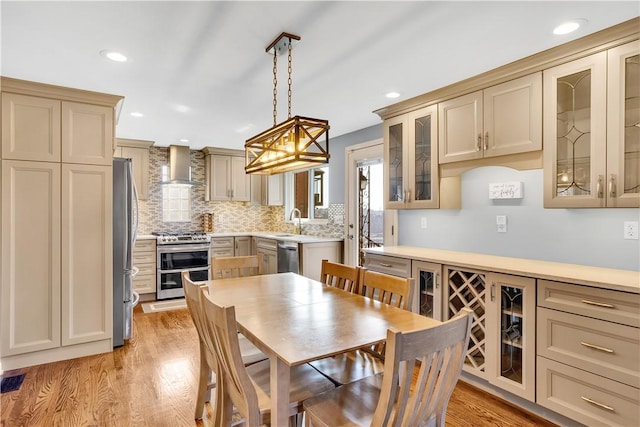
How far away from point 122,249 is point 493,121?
346cm

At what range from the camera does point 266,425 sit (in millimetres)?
1497

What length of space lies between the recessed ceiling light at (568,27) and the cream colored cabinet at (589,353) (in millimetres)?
1476

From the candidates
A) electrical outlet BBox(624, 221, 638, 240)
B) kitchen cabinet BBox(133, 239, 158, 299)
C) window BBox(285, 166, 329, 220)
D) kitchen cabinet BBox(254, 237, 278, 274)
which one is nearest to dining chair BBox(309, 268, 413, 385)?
electrical outlet BBox(624, 221, 638, 240)

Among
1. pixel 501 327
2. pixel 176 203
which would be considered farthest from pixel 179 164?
pixel 501 327

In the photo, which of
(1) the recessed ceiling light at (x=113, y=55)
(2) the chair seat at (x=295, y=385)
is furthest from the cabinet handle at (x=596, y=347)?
(1) the recessed ceiling light at (x=113, y=55)

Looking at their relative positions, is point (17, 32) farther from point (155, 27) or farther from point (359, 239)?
point (359, 239)

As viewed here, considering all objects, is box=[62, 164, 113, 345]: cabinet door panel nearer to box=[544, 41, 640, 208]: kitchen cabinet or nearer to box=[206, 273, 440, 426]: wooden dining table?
box=[206, 273, 440, 426]: wooden dining table

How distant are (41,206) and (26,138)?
56cm

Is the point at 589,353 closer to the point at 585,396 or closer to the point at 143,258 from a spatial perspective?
the point at 585,396

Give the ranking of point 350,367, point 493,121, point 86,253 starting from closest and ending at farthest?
1. point 350,367
2. point 493,121
3. point 86,253

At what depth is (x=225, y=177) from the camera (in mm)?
6062

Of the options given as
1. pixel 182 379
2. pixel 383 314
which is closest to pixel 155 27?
pixel 383 314

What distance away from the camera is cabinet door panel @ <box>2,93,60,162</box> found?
2.74 meters

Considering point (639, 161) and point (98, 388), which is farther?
point (98, 388)
